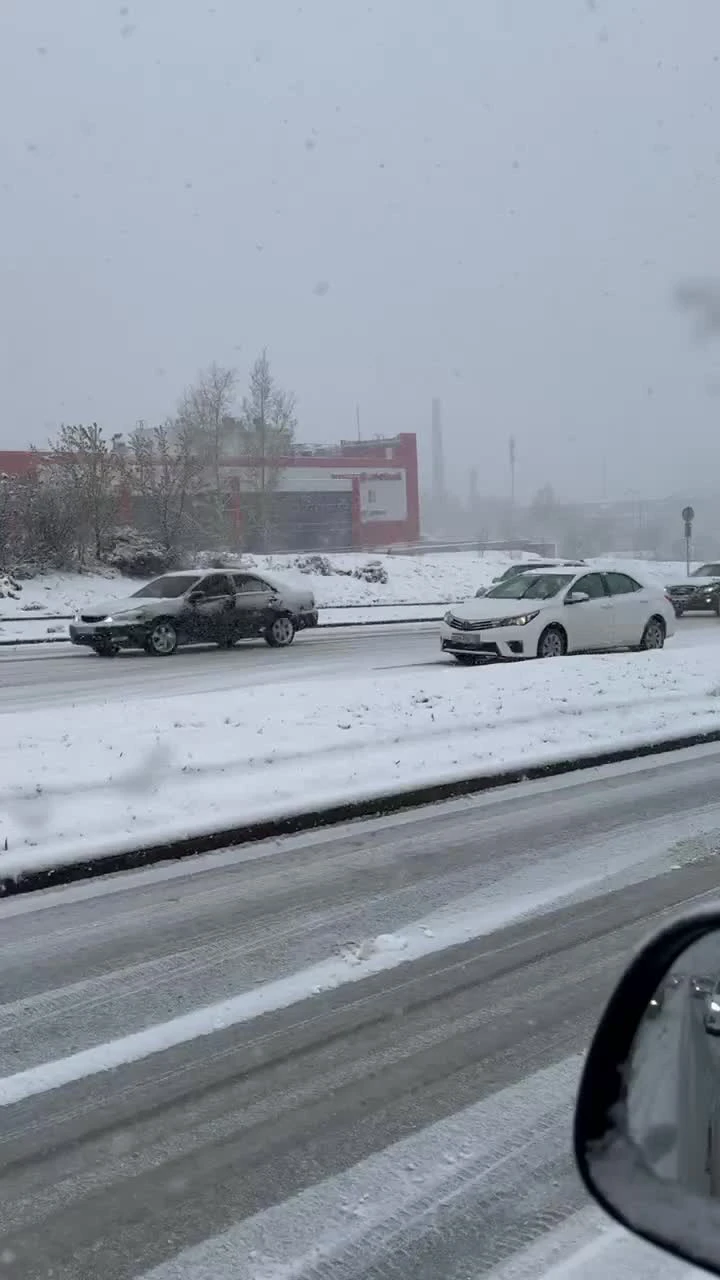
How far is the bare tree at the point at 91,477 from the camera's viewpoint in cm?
3644

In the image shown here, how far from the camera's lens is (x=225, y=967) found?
5.34 m

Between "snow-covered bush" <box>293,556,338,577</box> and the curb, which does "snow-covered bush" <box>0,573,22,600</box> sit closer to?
"snow-covered bush" <box>293,556,338,577</box>

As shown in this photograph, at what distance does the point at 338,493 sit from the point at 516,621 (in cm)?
6573

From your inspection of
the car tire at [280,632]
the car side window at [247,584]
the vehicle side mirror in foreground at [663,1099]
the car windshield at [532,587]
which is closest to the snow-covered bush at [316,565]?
the car tire at [280,632]

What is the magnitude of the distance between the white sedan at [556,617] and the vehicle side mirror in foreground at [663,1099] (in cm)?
1523

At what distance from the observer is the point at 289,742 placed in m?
10.3

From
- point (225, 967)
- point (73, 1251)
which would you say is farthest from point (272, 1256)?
point (225, 967)

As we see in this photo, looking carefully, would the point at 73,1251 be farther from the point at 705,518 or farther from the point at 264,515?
the point at 705,518

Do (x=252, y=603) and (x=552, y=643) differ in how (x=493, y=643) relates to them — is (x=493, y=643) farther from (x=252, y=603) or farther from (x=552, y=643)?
(x=252, y=603)

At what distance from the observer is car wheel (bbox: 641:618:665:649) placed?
19281 mm

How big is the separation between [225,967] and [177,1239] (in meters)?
2.20

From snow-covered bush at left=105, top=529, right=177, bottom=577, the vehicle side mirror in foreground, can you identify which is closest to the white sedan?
the vehicle side mirror in foreground

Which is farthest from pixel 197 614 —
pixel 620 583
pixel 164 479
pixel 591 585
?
pixel 164 479

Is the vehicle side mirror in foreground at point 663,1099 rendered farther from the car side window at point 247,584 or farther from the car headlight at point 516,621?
the car side window at point 247,584
